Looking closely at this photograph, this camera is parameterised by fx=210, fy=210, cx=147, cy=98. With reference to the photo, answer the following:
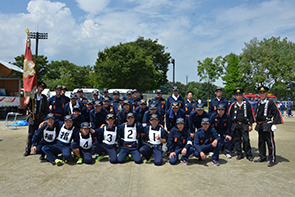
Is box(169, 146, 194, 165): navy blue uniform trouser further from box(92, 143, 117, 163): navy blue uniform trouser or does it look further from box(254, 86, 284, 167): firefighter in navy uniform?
box(254, 86, 284, 167): firefighter in navy uniform

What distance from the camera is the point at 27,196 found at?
3.78 meters

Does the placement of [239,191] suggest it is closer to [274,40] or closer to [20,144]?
[20,144]

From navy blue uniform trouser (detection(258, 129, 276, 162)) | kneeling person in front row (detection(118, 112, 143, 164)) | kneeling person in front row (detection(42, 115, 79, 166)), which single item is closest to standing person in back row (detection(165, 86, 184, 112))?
kneeling person in front row (detection(118, 112, 143, 164))

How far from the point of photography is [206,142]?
614 centimetres

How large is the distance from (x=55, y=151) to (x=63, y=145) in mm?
257

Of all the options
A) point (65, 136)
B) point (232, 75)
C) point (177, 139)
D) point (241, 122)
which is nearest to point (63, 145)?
point (65, 136)

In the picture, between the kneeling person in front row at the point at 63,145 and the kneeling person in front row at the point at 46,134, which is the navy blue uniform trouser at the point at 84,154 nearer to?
the kneeling person in front row at the point at 63,145

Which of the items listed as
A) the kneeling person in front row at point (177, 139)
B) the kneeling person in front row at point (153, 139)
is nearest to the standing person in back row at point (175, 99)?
the kneeling person in front row at point (177, 139)

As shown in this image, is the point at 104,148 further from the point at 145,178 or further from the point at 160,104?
the point at 160,104

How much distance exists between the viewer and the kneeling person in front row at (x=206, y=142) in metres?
5.87

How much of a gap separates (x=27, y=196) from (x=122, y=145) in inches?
118

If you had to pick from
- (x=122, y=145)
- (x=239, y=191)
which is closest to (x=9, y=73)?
(x=122, y=145)

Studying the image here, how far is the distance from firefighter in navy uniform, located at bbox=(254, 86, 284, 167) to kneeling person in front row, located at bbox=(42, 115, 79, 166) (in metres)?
5.41

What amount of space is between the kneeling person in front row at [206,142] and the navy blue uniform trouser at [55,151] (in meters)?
3.58
